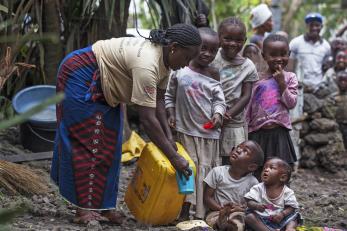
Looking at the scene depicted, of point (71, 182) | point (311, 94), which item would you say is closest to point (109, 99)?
point (71, 182)

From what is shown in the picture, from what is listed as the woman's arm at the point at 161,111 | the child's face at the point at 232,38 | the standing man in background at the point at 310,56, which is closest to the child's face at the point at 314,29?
the standing man in background at the point at 310,56

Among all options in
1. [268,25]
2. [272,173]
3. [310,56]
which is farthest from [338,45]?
[272,173]

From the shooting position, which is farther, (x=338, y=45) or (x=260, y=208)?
(x=338, y=45)

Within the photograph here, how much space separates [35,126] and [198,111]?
2.31 metres

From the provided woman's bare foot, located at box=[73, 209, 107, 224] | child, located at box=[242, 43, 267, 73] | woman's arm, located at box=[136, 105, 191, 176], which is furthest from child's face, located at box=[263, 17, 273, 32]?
woman's bare foot, located at box=[73, 209, 107, 224]

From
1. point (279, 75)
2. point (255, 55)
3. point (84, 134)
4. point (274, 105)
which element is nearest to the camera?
point (84, 134)

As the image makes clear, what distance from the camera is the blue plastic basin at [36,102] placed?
626 cm

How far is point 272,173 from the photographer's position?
413cm

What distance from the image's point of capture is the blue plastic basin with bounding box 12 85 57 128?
246 inches

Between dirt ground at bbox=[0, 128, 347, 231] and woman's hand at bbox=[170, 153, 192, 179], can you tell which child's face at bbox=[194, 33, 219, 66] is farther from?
dirt ground at bbox=[0, 128, 347, 231]

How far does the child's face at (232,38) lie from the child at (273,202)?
36.2 inches

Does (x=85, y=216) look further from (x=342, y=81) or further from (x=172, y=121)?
(x=342, y=81)

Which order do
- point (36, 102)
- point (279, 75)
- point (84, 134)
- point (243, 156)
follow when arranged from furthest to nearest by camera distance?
point (36, 102) < point (279, 75) < point (243, 156) < point (84, 134)

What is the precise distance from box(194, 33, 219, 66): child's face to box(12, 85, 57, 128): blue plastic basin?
2.27 metres
